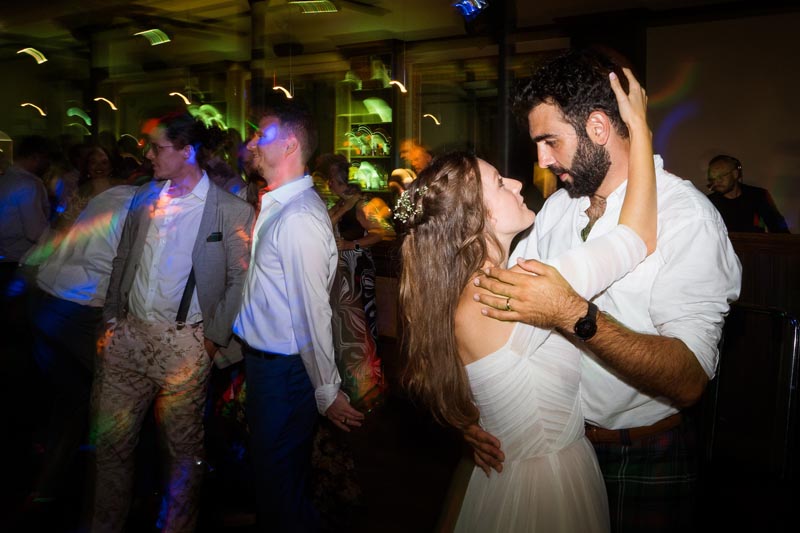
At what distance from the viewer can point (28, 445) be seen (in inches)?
143

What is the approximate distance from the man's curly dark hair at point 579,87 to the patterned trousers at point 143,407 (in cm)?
164

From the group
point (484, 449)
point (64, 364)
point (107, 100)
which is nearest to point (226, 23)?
point (107, 100)

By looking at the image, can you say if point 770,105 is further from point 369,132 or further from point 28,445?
point 28,445

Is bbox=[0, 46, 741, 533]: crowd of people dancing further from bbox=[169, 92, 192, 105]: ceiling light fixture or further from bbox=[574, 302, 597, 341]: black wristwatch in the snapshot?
bbox=[169, 92, 192, 105]: ceiling light fixture

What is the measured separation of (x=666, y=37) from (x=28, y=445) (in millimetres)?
6874

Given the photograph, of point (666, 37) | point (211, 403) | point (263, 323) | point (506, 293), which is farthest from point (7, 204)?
point (666, 37)

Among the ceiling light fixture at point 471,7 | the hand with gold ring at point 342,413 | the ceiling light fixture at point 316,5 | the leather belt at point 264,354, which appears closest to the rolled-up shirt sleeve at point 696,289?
the hand with gold ring at point 342,413

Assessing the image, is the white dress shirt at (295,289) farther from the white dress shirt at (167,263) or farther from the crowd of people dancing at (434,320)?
the white dress shirt at (167,263)

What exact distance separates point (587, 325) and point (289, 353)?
130 cm

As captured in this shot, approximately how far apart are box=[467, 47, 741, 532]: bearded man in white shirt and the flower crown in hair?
14.4 inches

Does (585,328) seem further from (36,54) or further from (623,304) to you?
(36,54)

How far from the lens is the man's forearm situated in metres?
1.38

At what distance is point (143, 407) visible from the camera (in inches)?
102

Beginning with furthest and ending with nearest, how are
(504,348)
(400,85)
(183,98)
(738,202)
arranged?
(183,98) → (400,85) → (738,202) → (504,348)
